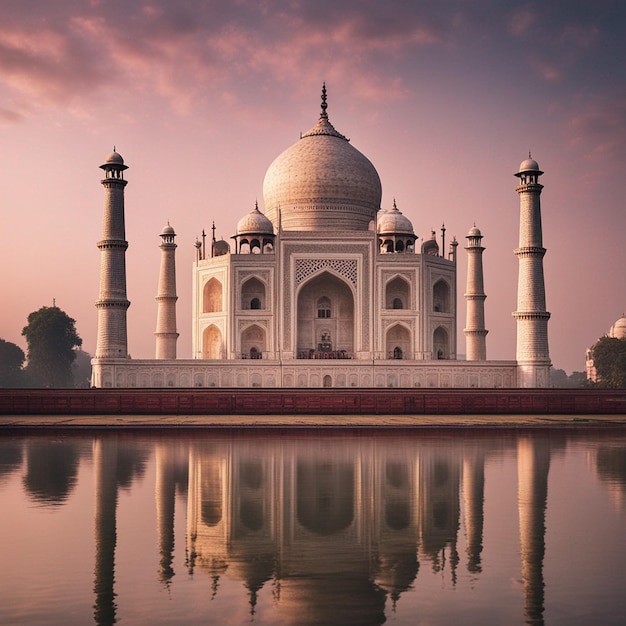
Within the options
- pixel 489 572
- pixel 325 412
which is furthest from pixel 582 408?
pixel 489 572

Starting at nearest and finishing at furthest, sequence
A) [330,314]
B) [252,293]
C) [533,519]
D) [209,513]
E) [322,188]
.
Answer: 1. [533,519]
2. [209,513]
3. [252,293]
4. [330,314]
5. [322,188]

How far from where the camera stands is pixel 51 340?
2726 inches

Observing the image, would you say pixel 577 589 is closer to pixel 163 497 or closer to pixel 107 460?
pixel 163 497

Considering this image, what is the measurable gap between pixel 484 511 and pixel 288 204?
37253 millimetres

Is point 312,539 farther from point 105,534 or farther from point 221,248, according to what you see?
point 221,248

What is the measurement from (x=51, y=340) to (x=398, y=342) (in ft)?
120

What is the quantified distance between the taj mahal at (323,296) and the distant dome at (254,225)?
8 cm

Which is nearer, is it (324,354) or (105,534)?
(105,534)

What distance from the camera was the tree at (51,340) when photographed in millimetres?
68938

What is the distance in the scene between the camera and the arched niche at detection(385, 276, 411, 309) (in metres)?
44.0

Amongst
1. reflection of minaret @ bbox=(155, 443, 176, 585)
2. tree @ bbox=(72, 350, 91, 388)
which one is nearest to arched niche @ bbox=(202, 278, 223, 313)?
reflection of minaret @ bbox=(155, 443, 176, 585)

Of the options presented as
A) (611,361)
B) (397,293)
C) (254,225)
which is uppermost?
(254,225)

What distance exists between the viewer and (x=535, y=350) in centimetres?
3853

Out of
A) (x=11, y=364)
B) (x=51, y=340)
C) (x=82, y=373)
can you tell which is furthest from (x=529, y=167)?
(x=82, y=373)
